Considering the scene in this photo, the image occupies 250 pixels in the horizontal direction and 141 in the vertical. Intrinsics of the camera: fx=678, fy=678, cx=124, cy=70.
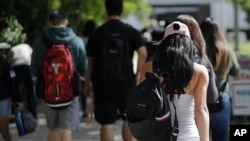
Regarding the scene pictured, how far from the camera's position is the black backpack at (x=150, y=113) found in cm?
447

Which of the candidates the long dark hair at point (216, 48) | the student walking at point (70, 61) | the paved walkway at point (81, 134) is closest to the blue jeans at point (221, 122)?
the long dark hair at point (216, 48)

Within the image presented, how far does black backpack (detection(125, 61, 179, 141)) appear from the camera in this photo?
14.7 feet

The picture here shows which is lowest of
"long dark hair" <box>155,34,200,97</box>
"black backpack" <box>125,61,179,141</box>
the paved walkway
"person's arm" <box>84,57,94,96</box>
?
the paved walkway

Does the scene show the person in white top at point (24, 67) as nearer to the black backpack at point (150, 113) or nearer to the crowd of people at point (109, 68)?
the crowd of people at point (109, 68)

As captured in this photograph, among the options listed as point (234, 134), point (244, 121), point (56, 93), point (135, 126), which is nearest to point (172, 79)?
point (135, 126)

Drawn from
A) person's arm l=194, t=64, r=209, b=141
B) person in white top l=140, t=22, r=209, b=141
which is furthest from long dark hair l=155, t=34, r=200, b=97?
person's arm l=194, t=64, r=209, b=141

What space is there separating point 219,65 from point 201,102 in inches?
83.0

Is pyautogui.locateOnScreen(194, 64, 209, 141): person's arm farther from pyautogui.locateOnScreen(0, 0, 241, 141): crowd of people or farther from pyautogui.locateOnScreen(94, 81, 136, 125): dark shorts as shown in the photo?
pyautogui.locateOnScreen(94, 81, 136, 125): dark shorts

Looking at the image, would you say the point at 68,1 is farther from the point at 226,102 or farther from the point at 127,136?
the point at 226,102

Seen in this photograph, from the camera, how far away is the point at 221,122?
22.5ft

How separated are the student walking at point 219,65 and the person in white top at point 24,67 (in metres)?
4.61

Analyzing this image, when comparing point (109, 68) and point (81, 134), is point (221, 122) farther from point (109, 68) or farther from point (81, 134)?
point (81, 134)

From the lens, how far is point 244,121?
1227 centimetres

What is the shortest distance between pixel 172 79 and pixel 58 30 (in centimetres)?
305
